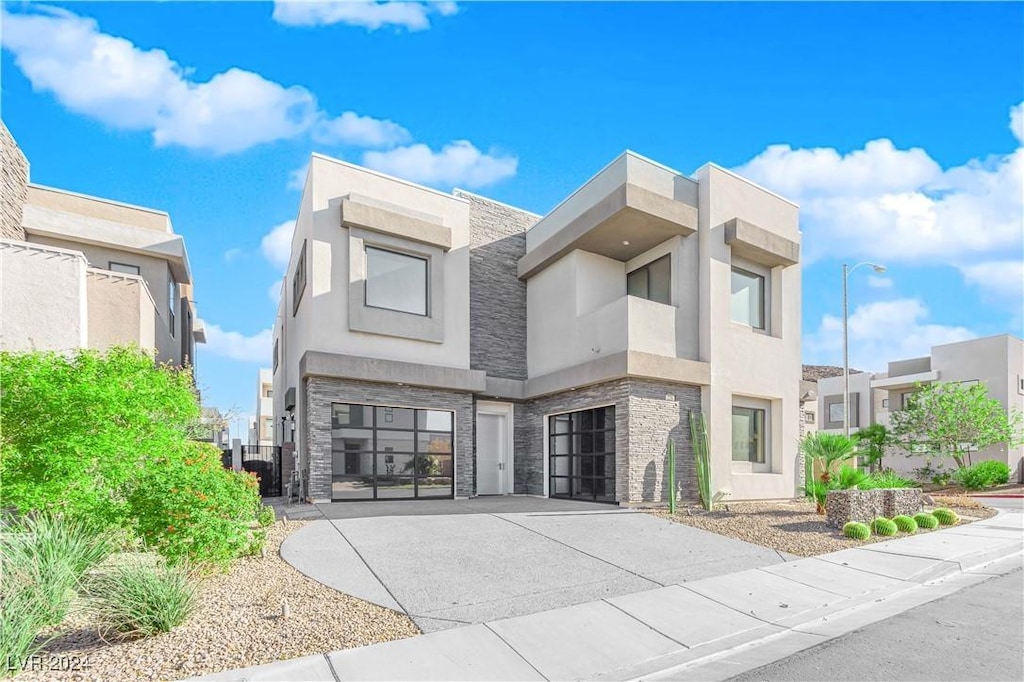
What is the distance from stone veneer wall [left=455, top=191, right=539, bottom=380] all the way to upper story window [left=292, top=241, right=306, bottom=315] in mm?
4935

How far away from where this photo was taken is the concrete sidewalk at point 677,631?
5.05m

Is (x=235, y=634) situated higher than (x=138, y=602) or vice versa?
(x=138, y=602)

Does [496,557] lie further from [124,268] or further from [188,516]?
[124,268]

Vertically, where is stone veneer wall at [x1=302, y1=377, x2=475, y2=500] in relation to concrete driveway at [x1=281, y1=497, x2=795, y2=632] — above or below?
above

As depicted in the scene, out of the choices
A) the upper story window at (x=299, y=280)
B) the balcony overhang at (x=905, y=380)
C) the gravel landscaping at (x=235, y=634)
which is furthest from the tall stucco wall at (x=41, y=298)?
the balcony overhang at (x=905, y=380)

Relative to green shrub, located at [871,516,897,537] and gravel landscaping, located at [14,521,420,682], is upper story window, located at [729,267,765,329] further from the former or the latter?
gravel landscaping, located at [14,521,420,682]

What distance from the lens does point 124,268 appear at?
62.1 ft

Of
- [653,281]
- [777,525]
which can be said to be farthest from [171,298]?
[777,525]

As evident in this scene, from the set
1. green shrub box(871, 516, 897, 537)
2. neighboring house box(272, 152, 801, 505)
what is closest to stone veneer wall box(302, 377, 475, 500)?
neighboring house box(272, 152, 801, 505)

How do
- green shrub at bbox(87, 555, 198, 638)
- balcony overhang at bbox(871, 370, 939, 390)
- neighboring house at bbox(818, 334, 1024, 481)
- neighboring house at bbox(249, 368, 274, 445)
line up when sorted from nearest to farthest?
1. green shrub at bbox(87, 555, 198, 638)
2. neighboring house at bbox(818, 334, 1024, 481)
3. balcony overhang at bbox(871, 370, 939, 390)
4. neighboring house at bbox(249, 368, 274, 445)

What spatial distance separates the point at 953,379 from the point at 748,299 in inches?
929

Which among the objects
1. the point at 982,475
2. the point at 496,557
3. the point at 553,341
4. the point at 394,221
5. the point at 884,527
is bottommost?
the point at 982,475

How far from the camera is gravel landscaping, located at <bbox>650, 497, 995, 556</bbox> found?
10.4 metres

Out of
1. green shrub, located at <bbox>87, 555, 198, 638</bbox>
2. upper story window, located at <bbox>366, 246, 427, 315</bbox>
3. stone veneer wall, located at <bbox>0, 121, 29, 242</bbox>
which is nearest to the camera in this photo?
green shrub, located at <bbox>87, 555, 198, 638</bbox>
